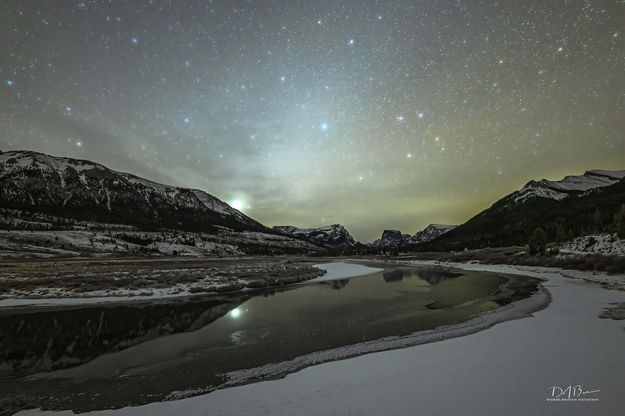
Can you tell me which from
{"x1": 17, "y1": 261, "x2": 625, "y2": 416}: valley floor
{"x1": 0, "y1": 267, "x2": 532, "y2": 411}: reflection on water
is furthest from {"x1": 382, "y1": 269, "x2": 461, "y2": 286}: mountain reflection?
{"x1": 17, "y1": 261, "x2": 625, "y2": 416}: valley floor

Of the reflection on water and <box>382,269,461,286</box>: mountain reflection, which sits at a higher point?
the reflection on water

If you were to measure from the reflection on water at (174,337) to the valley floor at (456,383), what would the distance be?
→ 8.08 ft

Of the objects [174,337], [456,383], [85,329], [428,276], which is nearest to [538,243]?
[428,276]

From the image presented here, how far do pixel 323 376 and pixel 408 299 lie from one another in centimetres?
1932

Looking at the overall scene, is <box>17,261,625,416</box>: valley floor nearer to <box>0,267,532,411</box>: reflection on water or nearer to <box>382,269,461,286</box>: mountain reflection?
<box>0,267,532,411</box>: reflection on water

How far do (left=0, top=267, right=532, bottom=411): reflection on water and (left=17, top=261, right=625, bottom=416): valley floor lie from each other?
2.46m

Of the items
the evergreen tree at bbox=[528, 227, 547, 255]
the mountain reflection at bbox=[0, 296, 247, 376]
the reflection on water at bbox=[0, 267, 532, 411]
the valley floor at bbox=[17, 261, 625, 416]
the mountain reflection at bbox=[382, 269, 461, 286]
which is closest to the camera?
the valley floor at bbox=[17, 261, 625, 416]

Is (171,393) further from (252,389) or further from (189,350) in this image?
(189,350)

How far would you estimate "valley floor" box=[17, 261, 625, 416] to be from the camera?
7141mm

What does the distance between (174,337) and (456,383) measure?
15148mm

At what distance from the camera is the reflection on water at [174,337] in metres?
10.6

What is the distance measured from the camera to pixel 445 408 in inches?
279

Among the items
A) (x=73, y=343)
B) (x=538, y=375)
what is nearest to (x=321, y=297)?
(x=73, y=343)

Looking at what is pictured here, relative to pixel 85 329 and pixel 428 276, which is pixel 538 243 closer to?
pixel 428 276
